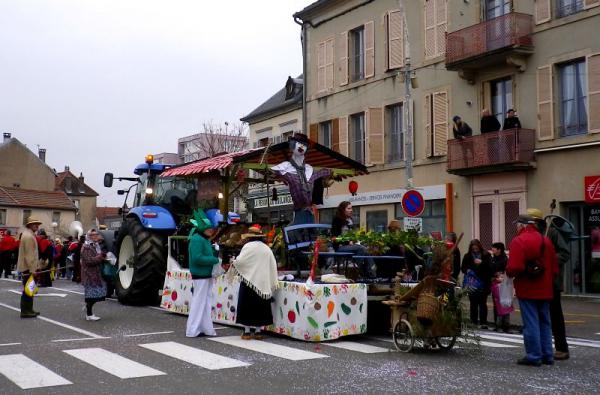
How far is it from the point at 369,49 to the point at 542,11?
734 cm

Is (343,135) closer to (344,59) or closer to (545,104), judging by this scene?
(344,59)

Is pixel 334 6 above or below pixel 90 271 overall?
above

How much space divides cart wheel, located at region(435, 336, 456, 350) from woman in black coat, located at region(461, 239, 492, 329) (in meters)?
3.16

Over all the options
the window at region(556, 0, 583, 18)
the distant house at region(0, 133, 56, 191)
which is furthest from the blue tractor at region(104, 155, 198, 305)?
the distant house at region(0, 133, 56, 191)

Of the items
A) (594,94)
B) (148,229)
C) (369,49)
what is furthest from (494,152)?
(148,229)

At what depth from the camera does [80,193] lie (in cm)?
8594

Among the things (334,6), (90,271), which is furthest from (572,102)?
(90,271)

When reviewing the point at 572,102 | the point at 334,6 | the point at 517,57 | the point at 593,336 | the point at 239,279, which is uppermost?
the point at 334,6

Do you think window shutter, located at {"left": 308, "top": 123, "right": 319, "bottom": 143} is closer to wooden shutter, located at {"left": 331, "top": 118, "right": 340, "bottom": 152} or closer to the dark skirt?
wooden shutter, located at {"left": 331, "top": 118, "right": 340, "bottom": 152}

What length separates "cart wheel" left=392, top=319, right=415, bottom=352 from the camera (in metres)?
8.67

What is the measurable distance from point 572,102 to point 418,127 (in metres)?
5.59

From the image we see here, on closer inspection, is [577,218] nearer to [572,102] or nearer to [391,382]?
[572,102]

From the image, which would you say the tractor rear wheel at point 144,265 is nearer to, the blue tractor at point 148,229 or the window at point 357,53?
the blue tractor at point 148,229

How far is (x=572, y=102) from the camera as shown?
18.7 meters
